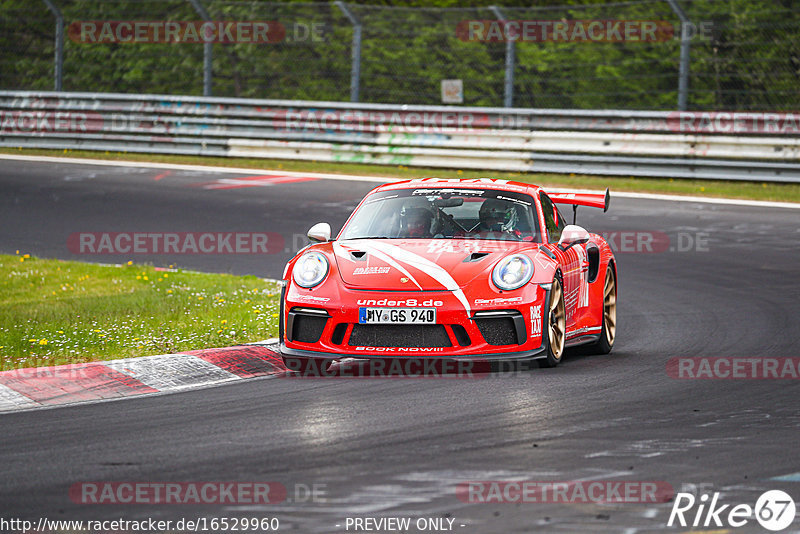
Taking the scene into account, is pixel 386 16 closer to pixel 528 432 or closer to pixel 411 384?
pixel 411 384

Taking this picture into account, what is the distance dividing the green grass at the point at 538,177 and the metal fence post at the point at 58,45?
1511 mm

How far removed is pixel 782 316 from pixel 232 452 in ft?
19.8

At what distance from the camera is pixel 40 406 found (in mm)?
7039

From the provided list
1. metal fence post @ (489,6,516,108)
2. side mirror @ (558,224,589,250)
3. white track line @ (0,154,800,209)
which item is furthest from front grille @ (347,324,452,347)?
metal fence post @ (489,6,516,108)

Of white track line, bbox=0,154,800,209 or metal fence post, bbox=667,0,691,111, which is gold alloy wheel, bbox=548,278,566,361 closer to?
white track line, bbox=0,154,800,209

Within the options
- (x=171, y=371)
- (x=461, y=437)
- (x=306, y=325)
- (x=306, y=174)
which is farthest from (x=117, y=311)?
(x=306, y=174)

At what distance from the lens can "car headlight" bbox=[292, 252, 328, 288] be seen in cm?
815

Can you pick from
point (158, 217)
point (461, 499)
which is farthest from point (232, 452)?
point (158, 217)

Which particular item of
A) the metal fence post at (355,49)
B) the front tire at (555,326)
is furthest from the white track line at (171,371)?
the metal fence post at (355,49)

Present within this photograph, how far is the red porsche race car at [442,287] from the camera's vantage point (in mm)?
7781

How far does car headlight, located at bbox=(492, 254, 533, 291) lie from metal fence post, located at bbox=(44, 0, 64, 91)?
17824 mm

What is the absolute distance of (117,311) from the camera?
33.9 feet

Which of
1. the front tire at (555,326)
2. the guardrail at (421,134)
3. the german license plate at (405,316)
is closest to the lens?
Answer: the german license plate at (405,316)

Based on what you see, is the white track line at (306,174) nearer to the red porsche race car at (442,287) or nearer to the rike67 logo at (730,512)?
the red porsche race car at (442,287)
